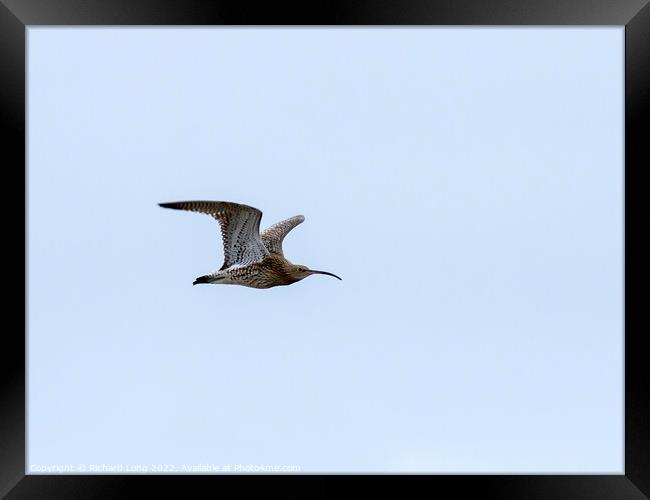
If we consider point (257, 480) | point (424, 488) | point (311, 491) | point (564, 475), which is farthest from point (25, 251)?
point (564, 475)

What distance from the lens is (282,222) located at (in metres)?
8.16

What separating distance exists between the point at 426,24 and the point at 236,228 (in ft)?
8.08

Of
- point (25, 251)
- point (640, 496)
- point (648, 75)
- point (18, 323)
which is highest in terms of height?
point (648, 75)

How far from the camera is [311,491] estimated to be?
18.1ft

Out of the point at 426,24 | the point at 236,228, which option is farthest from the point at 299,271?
the point at 426,24

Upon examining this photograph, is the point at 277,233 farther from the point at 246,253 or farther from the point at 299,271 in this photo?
the point at 246,253

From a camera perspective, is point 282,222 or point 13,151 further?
point 282,222

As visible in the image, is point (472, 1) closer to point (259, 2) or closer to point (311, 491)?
point (259, 2)

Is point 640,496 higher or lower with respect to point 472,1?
lower

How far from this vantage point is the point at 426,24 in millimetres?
5566

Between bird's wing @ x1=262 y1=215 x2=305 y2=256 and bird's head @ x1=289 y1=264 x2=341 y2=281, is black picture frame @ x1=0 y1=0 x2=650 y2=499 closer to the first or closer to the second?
bird's head @ x1=289 y1=264 x2=341 y2=281

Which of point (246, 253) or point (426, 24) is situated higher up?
point (426, 24)

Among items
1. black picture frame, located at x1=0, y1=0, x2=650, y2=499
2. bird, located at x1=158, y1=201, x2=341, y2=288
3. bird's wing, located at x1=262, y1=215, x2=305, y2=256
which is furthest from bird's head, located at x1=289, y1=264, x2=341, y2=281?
black picture frame, located at x1=0, y1=0, x2=650, y2=499

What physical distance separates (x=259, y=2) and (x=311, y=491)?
388 cm
